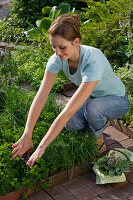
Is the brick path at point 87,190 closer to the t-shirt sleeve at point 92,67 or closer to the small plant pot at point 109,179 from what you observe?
the small plant pot at point 109,179

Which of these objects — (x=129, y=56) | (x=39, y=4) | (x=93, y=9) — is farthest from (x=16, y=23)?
(x=129, y=56)

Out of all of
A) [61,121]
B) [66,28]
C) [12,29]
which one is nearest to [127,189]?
[61,121]

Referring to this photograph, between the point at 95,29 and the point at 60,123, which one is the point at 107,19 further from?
the point at 60,123

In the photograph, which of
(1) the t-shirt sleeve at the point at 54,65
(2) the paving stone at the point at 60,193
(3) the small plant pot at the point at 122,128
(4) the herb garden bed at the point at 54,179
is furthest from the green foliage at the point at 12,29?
(2) the paving stone at the point at 60,193

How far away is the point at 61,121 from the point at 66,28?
74cm

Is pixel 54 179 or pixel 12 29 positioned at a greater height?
pixel 12 29

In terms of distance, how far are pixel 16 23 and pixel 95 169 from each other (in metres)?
4.34

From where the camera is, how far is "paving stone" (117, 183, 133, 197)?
3.18 metres

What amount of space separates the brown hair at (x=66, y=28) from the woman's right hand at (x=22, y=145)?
0.89 m

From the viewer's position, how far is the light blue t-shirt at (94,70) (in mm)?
3135

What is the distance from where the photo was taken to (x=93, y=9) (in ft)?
18.2

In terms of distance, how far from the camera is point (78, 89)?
3.04m

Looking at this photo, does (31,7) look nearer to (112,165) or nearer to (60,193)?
(112,165)

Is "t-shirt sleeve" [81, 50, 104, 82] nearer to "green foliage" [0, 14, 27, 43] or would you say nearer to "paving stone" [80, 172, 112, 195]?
"paving stone" [80, 172, 112, 195]
